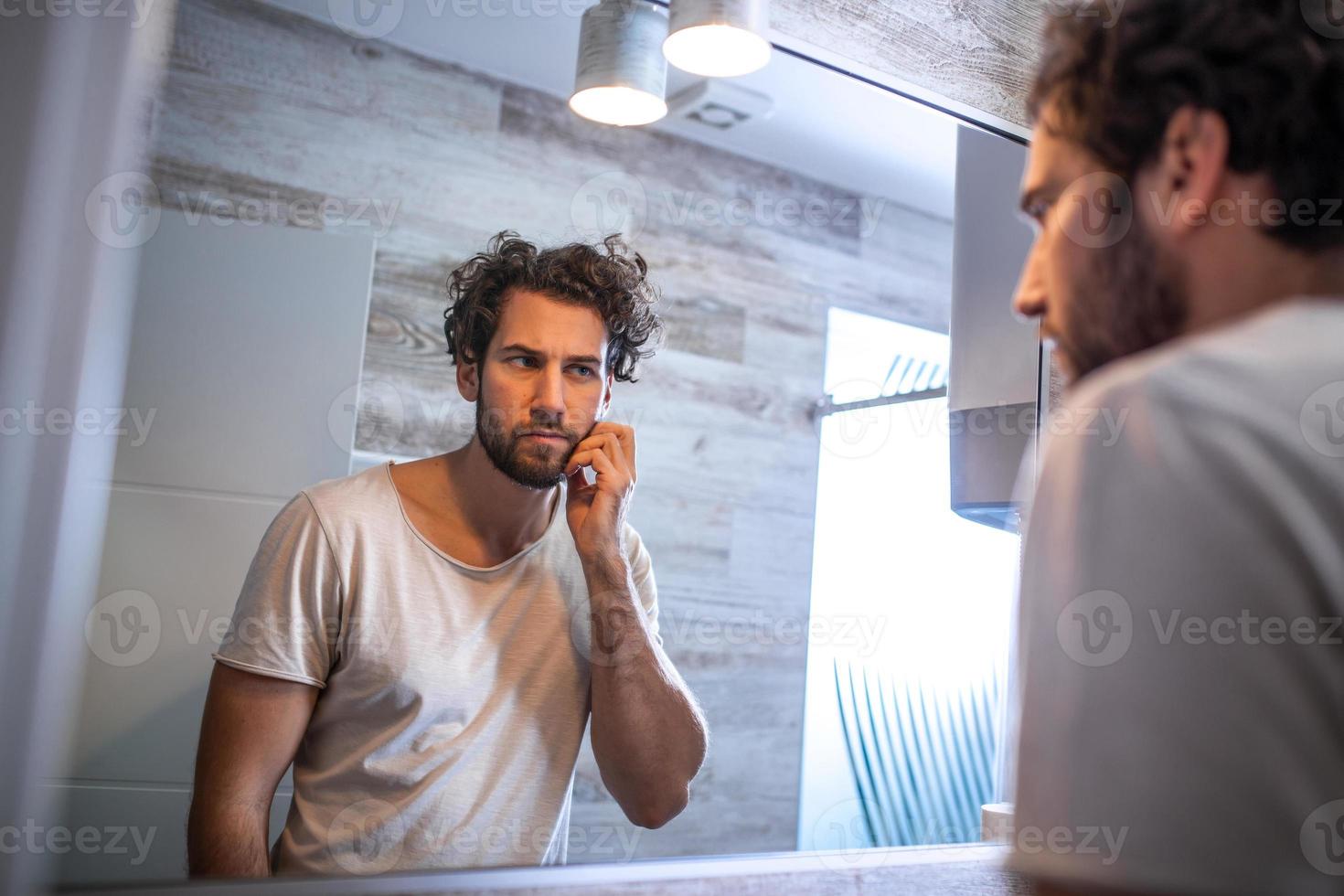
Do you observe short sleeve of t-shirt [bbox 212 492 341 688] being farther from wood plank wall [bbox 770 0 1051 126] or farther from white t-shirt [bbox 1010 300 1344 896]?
wood plank wall [bbox 770 0 1051 126]

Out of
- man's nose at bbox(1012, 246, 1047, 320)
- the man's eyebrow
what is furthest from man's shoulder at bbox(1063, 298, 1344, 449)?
the man's eyebrow

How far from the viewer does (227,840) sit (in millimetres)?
729

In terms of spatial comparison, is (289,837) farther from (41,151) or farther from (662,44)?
(662,44)

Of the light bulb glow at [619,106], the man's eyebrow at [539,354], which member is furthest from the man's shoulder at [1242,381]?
the light bulb glow at [619,106]

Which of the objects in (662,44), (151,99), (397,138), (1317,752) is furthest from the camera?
(662,44)

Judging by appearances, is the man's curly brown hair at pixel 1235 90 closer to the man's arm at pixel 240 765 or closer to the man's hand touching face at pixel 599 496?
the man's hand touching face at pixel 599 496

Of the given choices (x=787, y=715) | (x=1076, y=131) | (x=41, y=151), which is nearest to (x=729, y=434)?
(x=787, y=715)

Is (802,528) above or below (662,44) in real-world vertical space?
below

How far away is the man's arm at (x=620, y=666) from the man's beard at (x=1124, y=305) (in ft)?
1.54

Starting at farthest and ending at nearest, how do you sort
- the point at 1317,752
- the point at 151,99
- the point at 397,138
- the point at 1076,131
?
the point at 397,138
the point at 151,99
the point at 1076,131
the point at 1317,752

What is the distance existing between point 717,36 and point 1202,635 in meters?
0.74

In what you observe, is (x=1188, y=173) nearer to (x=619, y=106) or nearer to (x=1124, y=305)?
(x=1124, y=305)

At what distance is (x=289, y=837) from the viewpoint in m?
0.75

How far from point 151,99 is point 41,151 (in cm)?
12
